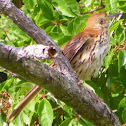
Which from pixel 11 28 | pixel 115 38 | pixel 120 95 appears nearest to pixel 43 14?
pixel 11 28

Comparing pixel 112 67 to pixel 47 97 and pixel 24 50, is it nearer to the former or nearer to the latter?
pixel 47 97

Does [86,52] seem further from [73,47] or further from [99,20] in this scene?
[99,20]

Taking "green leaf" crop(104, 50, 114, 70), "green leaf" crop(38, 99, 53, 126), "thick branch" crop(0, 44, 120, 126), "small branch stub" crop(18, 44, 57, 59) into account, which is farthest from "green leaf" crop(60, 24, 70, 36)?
"small branch stub" crop(18, 44, 57, 59)

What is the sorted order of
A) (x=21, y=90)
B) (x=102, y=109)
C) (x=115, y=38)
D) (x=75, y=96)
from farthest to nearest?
(x=115, y=38), (x=21, y=90), (x=102, y=109), (x=75, y=96)

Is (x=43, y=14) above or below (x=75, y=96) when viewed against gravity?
above

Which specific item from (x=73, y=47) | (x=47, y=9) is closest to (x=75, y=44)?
(x=73, y=47)

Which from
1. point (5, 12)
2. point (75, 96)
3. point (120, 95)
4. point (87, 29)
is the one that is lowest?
point (120, 95)

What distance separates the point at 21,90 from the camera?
4391mm

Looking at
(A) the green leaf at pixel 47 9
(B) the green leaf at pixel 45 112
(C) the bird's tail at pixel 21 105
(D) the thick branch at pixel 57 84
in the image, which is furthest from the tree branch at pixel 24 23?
(A) the green leaf at pixel 47 9

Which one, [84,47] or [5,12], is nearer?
[5,12]

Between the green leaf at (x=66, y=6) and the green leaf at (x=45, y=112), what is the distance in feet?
2.87

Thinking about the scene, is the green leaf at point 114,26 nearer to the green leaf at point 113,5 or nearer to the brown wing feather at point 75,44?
the green leaf at point 113,5

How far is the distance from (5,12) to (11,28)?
1497mm

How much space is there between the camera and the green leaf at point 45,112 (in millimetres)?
4113
